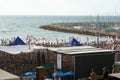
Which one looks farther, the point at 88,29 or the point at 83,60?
the point at 88,29

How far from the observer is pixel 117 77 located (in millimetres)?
10172

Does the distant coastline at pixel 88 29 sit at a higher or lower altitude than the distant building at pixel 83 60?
lower

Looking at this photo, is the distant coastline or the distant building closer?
Answer: the distant building

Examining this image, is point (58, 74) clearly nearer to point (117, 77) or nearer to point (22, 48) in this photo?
point (22, 48)

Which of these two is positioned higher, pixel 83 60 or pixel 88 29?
pixel 83 60

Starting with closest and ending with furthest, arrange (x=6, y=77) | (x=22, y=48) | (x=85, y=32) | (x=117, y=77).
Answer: (x=6, y=77) < (x=117, y=77) < (x=22, y=48) < (x=85, y=32)

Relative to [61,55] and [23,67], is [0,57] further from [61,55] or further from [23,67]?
[61,55]

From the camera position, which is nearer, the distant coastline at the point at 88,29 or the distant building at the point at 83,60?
the distant building at the point at 83,60

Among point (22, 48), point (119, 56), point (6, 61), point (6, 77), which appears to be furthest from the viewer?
point (119, 56)

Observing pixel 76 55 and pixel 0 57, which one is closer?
pixel 76 55

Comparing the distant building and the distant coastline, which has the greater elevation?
the distant building

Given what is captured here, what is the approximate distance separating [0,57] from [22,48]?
379 centimetres

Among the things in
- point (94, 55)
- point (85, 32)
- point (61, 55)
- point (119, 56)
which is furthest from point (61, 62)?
point (85, 32)

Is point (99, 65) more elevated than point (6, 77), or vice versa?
point (6, 77)
